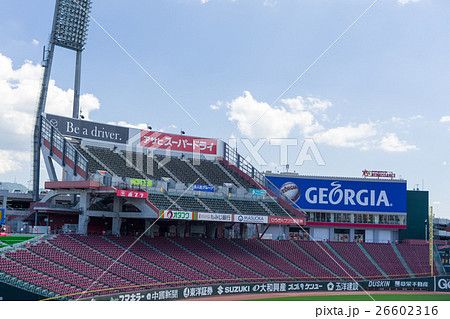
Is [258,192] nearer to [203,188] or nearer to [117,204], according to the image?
[203,188]

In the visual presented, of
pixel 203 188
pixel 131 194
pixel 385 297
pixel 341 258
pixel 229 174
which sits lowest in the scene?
pixel 385 297

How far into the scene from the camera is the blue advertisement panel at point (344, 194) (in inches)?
2766

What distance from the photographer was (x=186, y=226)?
5403cm

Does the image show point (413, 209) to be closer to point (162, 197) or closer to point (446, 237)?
point (446, 237)

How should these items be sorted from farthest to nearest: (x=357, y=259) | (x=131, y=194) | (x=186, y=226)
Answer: (x=357, y=259)
(x=186, y=226)
(x=131, y=194)

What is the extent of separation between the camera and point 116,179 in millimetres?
46156

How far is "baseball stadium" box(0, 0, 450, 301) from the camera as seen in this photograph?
127ft

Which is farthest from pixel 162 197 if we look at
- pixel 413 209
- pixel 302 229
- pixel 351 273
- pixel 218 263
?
pixel 413 209

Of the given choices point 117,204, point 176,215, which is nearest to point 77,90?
point 117,204

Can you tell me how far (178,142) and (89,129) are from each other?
1213cm

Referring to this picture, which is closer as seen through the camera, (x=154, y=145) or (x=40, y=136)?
(x=40, y=136)

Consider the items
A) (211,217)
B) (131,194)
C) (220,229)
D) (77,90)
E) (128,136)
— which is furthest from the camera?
(128,136)

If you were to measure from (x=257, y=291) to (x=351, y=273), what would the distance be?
45.2 ft

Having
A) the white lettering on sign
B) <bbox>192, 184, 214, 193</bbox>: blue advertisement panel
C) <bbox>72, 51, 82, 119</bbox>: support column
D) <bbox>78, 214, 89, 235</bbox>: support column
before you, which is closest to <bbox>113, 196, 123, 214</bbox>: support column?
<bbox>78, 214, 89, 235</bbox>: support column
